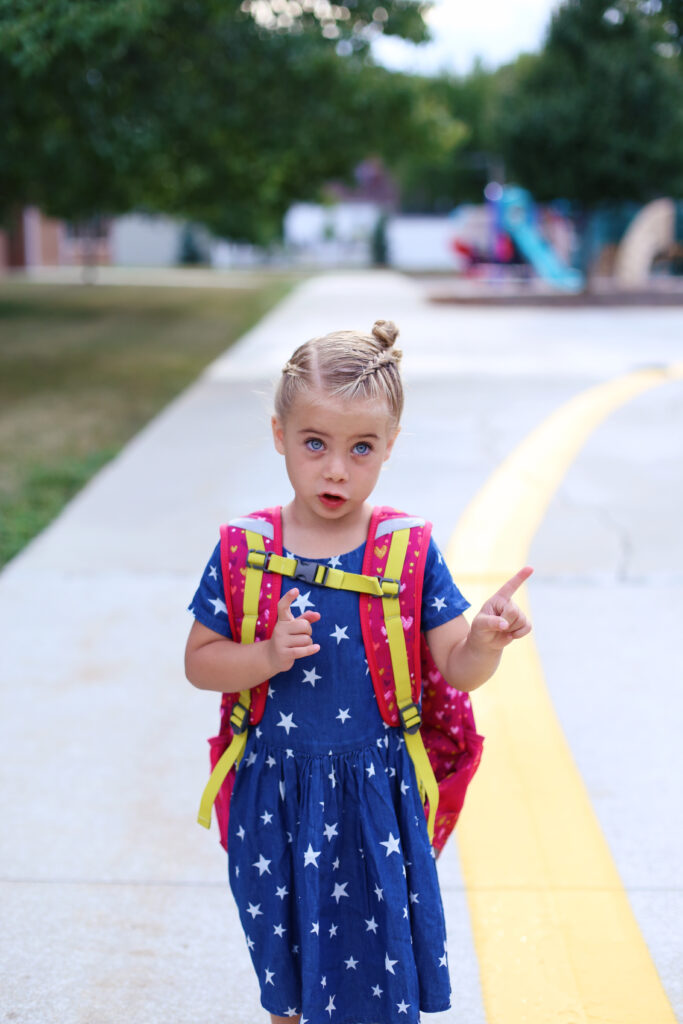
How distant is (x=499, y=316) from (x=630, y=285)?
806 centimetres

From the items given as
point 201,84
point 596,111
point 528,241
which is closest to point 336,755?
point 201,84

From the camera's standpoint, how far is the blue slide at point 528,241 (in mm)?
27359

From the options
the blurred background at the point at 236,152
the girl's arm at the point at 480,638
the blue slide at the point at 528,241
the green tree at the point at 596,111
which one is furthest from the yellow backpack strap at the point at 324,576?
the blue slide at the point at 528,241

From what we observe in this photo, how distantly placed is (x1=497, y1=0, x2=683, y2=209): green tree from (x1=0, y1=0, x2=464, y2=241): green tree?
5.71 m

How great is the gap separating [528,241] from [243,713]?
91.3 ft

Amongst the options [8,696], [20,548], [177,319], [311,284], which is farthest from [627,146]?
[8,696]

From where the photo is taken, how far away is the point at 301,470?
1.70m

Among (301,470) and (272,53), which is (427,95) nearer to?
(272,53)

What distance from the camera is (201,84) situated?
9820 mm

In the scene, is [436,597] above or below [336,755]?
above

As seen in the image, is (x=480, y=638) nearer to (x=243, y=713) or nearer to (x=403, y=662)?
(x=403, y=662)

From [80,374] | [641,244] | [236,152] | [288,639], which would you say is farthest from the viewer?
[641,244]

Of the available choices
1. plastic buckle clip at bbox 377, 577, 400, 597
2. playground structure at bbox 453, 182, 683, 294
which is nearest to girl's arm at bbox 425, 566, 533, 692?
plastic buckle clip at bbox 377, 577, 400, 597

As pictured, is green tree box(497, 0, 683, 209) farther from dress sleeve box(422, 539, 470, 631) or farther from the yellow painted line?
dress sleeve box(422, 539, 470, 631)
